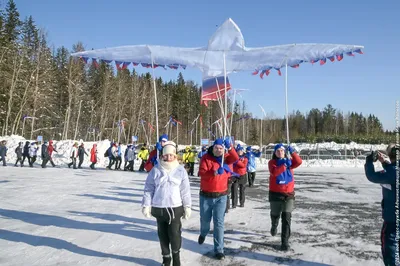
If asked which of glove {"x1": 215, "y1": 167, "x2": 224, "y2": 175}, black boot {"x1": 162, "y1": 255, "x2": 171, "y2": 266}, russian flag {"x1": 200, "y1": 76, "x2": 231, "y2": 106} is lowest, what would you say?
black boot {"x1": 162, "y1": 255, "x2": 171, "y2": 266}

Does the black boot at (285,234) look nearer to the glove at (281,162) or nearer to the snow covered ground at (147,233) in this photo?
the snow covered ground at (147,233)

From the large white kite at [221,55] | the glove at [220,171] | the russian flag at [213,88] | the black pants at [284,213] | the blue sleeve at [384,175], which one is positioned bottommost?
the black pants at [284,213]

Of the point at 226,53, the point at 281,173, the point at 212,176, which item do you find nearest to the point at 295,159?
the point at 281,173

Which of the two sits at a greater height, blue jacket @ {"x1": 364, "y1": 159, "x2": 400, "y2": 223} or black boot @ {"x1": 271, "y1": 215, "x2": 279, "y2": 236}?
blue jacket @ {"x1": 364, "y1": 159, "x2": 400, "y2": 223}

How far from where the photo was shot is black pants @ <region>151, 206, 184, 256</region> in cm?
410

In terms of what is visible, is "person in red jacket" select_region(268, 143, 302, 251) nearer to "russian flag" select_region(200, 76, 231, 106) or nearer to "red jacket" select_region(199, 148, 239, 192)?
"red jacket" select_region(199, 148, 239, 192)

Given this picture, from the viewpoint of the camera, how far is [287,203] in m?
5.31

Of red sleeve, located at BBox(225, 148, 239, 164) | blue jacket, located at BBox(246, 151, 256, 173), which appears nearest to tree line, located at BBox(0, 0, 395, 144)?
blue jacket, located at BBox(246, 151, 256, 173)

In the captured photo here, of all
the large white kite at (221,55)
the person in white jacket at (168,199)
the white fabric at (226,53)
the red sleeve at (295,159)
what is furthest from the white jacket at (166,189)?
the white fabric at (226,53)

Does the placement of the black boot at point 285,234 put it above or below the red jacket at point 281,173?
below

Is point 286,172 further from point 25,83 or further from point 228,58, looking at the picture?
point 25,83

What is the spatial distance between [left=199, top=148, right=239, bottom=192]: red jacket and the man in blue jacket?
7.05 feet

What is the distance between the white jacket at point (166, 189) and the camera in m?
4.12

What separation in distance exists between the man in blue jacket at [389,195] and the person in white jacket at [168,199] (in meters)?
2.36
